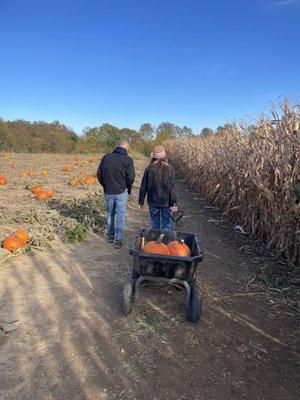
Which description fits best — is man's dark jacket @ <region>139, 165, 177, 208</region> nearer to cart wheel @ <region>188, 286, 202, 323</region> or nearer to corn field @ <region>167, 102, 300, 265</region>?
corn field @ <region>167, 102, 300, 265</region>

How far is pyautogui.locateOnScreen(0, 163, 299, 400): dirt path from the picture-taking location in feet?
10.9

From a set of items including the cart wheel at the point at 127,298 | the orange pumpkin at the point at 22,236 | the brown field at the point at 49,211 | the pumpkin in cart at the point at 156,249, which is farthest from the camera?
the brown field at the point at 49,211

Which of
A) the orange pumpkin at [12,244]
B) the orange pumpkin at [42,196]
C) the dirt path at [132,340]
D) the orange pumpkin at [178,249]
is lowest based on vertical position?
the dirt path at [132,340]

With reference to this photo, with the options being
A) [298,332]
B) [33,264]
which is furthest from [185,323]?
[33,264]

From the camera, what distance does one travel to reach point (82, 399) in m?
3.12

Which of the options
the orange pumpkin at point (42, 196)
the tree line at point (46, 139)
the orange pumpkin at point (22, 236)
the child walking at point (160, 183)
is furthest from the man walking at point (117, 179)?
the tree line at point (46, 139)

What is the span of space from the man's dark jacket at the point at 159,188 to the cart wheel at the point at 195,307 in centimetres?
245

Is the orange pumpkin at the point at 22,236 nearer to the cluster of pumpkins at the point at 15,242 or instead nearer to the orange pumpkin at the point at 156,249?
the cluster of pumpkins at the point at 15,242

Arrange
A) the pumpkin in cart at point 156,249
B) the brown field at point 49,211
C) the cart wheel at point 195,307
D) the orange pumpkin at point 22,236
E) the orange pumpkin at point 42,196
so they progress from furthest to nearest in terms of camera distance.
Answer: the orange pumpkin at point 42,196, the brown field at point 49,211, the orange pumpkin at point 22,236, the pumpkin in cart at point 156,249, the cart wheel at point 195,307

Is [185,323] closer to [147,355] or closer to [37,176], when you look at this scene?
[147,355]

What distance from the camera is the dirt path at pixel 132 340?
3324mm

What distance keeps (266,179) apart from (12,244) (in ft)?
14.3

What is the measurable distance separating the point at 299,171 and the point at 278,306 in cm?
223

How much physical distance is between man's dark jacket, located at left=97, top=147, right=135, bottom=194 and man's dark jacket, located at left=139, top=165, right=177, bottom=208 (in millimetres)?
547
